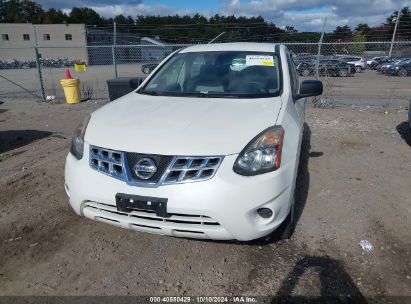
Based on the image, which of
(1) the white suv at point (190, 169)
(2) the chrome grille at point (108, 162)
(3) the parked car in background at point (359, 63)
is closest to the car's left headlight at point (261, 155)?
(1) the white suv at point (190, 169)

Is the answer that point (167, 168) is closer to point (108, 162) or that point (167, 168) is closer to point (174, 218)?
point (174, 218)

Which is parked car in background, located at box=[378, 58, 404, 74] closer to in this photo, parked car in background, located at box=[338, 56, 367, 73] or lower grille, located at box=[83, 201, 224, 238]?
parked car in background, located at box=[338, 56, 367, 73]

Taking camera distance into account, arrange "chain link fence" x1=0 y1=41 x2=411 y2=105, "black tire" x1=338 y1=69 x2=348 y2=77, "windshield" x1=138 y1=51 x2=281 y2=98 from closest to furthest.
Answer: "windshield" x1=138 y1=51 x2=281 y2=98
"chain link fence" x1=0 y1=41 x2=411 y2=105
"black tire" x1=338 y1=69 x2=348 y2=77

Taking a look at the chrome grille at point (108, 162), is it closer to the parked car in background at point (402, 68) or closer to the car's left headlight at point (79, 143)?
the car's left headlight at point (79, 143)

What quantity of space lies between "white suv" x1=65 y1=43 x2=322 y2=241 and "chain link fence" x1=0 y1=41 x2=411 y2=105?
275 inches

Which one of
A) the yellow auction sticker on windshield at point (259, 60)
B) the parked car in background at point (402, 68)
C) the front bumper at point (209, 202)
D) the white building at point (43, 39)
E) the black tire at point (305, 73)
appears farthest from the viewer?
the white building at point (43, 39)

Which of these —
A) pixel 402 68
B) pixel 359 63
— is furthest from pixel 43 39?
pixel 402 68

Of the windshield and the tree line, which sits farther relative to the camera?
the tree line

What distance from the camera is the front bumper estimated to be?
92.5 inches

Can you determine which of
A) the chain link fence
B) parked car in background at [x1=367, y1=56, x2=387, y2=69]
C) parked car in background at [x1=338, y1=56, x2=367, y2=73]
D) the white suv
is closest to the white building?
the chain link fence

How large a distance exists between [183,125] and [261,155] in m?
0.66

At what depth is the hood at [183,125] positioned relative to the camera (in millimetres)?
2479

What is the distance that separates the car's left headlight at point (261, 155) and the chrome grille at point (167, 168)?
0.53 ft

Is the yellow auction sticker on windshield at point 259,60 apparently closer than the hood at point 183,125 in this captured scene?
No
